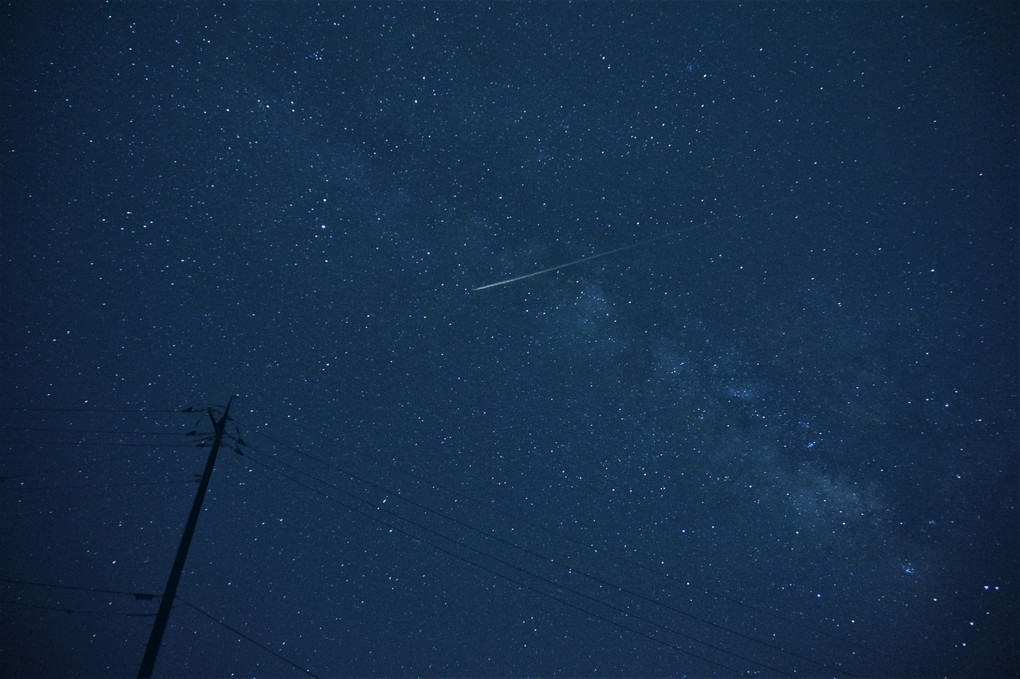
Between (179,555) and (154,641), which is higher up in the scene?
(179,555)

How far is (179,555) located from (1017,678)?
4878cm

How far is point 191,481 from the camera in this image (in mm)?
7125

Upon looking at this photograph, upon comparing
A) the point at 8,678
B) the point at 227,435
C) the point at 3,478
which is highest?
the point at 227,435

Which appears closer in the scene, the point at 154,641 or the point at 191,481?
the point at 154,641

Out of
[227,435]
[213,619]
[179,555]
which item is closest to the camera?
[179,555]

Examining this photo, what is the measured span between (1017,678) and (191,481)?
49.1 meters

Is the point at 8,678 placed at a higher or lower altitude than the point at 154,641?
lower

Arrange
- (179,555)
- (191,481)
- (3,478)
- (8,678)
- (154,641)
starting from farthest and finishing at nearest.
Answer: (8,678) → (3,478) → (191,481) → (179,555) → (154,641)

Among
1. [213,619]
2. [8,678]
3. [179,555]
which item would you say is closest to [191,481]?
[179,555]

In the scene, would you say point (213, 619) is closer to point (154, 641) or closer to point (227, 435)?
point (154, 641)

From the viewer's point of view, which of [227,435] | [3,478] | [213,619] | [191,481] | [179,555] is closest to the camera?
[179,555]

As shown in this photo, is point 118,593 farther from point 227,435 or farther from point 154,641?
point 227,435

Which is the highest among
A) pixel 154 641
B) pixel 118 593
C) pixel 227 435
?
pixel 227 435

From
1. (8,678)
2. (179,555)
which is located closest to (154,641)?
(179,555)
